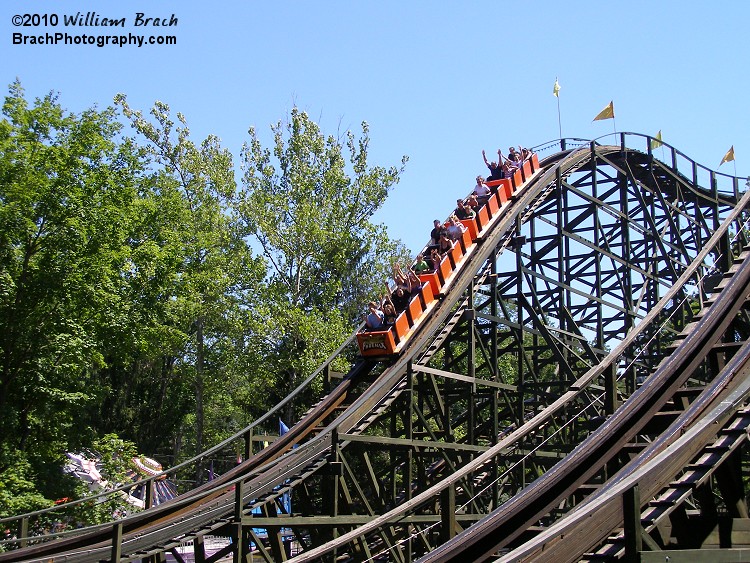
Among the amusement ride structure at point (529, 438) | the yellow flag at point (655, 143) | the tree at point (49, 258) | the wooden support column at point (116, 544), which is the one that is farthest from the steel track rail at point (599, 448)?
the tree at point (49, 258)

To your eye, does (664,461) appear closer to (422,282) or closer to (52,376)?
(422,282)

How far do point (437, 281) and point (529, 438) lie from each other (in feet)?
11.8

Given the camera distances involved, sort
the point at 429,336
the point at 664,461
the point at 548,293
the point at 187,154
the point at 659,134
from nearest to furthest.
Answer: the point at 664,461 → the point at 429,336 → the point at 548,293 → the point at 659,134 → the point at 187,154

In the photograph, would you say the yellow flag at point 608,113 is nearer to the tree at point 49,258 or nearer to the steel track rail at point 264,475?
the steel track rail at point 264,475

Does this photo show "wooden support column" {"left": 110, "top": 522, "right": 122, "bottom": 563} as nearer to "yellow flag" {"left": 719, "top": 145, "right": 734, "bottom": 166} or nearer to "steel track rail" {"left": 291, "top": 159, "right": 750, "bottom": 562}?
"steel track rail" {"left": 291, "top": 159, "right": 750, "bottom": 562}

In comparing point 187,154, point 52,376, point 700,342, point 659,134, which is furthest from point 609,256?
point 187,154

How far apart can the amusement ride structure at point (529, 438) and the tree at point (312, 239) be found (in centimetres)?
591

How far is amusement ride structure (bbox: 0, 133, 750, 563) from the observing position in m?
6.02

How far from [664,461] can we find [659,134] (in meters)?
18.5

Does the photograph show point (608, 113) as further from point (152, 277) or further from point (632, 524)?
point (632, 524)

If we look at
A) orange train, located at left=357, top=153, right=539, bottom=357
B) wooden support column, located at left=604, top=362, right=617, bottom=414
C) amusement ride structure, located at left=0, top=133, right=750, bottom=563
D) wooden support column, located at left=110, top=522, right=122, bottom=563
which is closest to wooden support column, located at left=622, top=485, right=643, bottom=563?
amusement ride structure, located at left=0, top=133, right=750, bottom=563

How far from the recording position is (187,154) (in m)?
28.6

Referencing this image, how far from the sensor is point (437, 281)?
1485cm

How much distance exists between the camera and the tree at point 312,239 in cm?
2498
